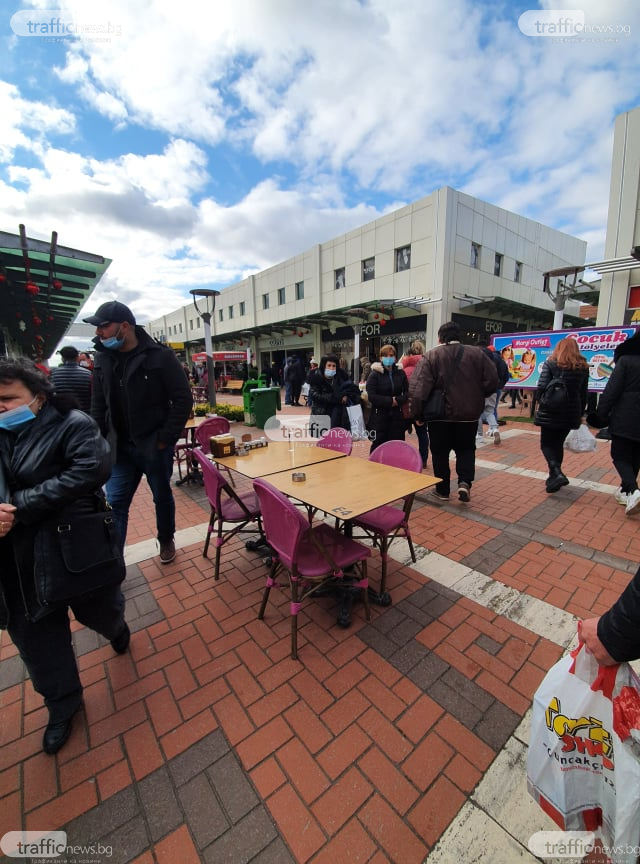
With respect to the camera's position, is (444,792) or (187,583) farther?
(187,583)

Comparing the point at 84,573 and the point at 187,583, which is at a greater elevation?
the point at 84,573

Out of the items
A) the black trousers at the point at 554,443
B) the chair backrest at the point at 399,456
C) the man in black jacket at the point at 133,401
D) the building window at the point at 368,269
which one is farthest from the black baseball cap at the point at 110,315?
the building window at the point at 368,269

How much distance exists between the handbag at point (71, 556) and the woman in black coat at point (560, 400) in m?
4.70

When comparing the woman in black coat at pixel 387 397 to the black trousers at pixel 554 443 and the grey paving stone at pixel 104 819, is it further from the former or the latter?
the grey paving stone at pixel 104 819

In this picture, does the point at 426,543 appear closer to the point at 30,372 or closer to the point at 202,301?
the point at 30,372

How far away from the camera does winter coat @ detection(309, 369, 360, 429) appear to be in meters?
5.06

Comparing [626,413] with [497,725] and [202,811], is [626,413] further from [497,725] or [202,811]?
[202,811]

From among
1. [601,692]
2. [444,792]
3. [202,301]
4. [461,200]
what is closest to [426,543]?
[444,792]

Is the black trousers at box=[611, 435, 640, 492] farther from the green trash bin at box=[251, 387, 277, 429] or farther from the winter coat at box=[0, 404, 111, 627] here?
the green trash bin at box=[251, 387, 277, 429]

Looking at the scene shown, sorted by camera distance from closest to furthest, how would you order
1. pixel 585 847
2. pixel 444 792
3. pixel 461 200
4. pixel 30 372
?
1. pixel 585 847
2. pixel 444 792
3. pixel 30 372
4. pixel 461 200

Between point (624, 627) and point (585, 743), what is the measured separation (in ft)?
1.33

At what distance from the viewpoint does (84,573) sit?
156cm

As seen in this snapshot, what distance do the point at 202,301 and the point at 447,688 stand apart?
112 feet

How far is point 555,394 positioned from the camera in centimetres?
418
